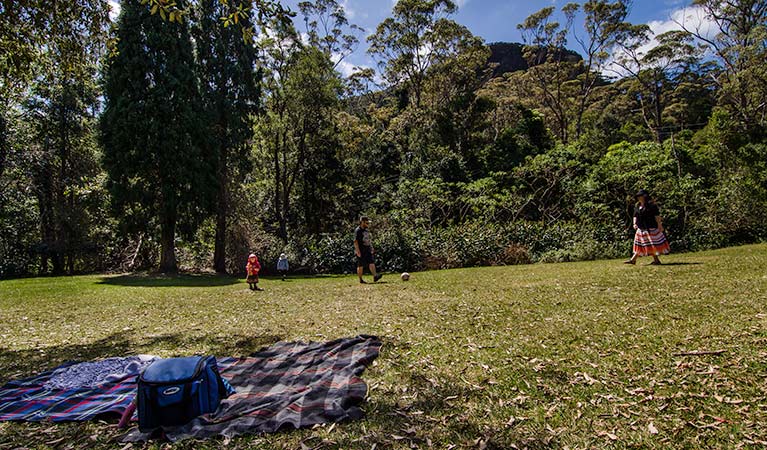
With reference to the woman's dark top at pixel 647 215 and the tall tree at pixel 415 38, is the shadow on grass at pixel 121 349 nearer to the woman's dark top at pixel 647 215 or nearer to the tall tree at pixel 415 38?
the woman's dark top at pixel 647 215

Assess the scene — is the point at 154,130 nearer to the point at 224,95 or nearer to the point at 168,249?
the point at 224,95

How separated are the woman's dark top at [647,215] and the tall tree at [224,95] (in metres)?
18.0

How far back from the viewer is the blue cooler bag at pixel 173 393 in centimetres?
326

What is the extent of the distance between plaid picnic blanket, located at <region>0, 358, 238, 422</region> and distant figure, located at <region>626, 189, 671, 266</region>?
35.0 ft

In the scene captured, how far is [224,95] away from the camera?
21.6m

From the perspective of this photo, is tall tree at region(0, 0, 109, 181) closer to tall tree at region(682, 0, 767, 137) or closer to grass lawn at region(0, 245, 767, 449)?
grass lawn at region(0, 245, 767, 449)

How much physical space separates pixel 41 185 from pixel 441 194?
21784 mm

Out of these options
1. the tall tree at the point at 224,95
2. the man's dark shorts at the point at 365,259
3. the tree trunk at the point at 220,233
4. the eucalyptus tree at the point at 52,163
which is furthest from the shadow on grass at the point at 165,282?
the man's dark shorts at the point at 365,259

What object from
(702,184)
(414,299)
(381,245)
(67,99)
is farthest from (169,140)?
(702,184)

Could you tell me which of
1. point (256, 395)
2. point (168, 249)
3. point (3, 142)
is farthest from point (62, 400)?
point (3, 142)

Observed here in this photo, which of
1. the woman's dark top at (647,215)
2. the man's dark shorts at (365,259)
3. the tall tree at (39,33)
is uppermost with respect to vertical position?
the tall tree at (39,33)

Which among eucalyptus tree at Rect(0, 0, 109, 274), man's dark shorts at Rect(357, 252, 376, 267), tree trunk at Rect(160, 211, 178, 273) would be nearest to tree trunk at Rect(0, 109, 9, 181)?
eucalyptus tree at Rect(0, 0, 109, 274)

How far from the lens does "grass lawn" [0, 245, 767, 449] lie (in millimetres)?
3018

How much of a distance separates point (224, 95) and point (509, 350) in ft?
69.5
